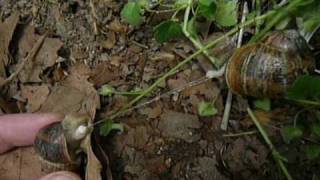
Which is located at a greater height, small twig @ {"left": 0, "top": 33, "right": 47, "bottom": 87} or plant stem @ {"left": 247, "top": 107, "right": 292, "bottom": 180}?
small twig @ {"left": 0, "top": 33, "right": 47, "bottom": 87}

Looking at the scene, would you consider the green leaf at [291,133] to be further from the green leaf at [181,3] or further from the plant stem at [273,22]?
the green leaf at [181,3]

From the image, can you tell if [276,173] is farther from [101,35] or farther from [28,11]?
[28,11]

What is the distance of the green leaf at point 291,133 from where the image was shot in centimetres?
170

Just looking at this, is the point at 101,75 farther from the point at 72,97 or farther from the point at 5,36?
the point at 5,36

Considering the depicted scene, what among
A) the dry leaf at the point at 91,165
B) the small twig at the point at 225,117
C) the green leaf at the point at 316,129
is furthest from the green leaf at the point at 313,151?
the dry leaf at the point at 91,165

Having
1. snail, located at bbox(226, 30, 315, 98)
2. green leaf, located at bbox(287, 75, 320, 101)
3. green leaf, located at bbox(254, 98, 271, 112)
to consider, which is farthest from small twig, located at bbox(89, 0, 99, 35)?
green leaf, located at bbox(287, 75, 320, 101)

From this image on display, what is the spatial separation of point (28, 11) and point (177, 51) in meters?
0.54

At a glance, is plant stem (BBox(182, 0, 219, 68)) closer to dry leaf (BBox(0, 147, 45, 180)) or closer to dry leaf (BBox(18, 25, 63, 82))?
dry leaf (BBox(18, 25, 63, 82))

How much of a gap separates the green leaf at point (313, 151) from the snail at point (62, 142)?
2.15 feet

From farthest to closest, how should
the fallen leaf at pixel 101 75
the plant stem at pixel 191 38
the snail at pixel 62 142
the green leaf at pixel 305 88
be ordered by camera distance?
the fallen leaf at pixel 101 75 → the plant stem at pixel 191 38 → the snail at pixel 62 142 → the green leaf at pixel 305 88

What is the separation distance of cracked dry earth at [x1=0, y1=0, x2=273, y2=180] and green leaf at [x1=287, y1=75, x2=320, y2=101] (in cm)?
23

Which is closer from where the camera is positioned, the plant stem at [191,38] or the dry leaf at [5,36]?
the plant stem at [191,38]

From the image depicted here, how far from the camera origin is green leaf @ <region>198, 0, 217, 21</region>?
5.74 ft

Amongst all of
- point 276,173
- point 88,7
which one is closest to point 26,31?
point 88,7
